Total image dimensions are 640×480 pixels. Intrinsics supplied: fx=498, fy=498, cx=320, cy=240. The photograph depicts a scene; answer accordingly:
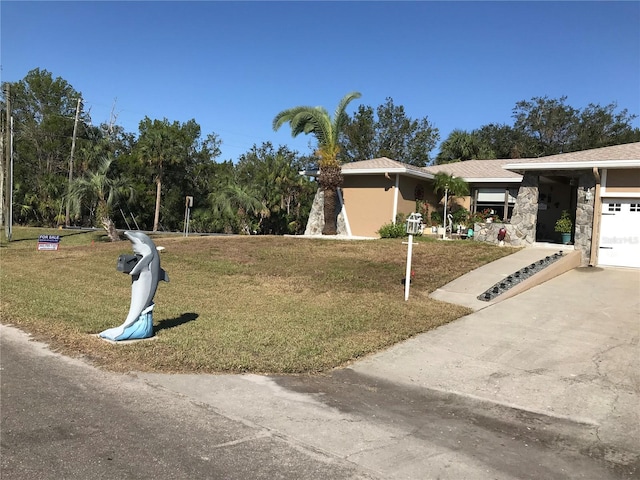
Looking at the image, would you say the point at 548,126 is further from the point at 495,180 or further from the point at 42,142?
the point at 42,142

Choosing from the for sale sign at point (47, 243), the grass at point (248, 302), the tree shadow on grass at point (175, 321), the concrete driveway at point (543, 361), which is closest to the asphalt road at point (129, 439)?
the grass at point (248, 302)

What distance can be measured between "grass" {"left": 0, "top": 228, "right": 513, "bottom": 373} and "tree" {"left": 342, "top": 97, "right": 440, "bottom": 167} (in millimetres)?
26831

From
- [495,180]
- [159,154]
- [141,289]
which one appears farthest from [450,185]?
[159,154]

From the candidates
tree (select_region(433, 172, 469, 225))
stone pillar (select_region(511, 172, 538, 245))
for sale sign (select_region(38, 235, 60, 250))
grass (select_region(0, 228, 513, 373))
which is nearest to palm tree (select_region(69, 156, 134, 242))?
for sale sign (select_region(38, 235, 60, 250))

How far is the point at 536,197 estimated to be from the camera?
17.0m

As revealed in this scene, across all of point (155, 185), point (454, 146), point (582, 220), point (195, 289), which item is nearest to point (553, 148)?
point (454, 146)

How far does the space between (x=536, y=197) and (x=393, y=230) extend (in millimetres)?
5597

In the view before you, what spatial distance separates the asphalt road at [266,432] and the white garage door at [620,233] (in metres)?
11.7

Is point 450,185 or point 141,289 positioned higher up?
point 450,185

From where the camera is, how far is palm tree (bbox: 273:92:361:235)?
71.7 feet

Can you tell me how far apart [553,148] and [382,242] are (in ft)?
99.6

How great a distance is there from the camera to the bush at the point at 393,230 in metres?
20.2

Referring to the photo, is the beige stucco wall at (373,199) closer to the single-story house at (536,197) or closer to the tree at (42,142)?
the single-story house at (536,197)

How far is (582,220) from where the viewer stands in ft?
49.9
